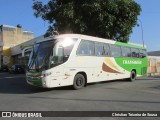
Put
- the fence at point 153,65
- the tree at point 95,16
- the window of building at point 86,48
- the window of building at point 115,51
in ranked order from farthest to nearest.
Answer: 1. the fence at point 153,65
2. the tree at point 95,16
3. the window of building at point 115,51
4. the window of building at point 86,48

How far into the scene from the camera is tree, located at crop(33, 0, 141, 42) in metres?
18.0

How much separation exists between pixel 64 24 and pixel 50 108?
35.8ft

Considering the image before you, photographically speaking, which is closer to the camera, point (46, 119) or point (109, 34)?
point (46, 119)

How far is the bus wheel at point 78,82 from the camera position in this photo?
13428 millimetres

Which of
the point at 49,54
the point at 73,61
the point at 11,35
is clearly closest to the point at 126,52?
the point at 73,61

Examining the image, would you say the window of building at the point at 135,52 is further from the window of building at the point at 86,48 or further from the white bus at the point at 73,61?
the window of building at the point at 86,48

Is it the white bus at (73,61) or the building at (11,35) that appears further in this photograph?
the building at (11,35)

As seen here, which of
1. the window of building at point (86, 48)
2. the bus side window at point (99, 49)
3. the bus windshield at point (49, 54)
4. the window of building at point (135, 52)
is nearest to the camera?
the bus windshield at point (49, 54)

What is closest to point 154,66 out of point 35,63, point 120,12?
point 120,12

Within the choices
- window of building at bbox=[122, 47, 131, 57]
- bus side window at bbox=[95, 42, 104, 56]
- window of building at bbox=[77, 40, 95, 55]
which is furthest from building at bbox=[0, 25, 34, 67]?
window of building at bbox=[77, 40, 95, 55]

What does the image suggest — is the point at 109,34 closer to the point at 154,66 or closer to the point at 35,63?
the point at 35,63

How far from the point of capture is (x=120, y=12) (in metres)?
19.3

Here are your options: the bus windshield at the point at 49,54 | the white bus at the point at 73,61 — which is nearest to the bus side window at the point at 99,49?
the white bus at the point at 73,61

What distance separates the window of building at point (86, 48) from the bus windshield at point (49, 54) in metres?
0.71
